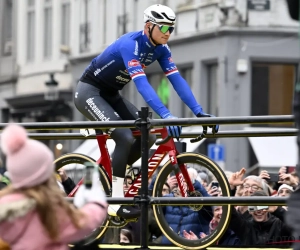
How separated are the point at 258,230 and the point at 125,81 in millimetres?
1663

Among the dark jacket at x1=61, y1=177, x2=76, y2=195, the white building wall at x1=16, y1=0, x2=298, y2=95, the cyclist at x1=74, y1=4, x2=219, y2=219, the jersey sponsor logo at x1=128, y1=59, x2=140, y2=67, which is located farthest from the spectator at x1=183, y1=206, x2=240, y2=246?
the white building wall at x1=16, y1=0, x2=298, y2=95

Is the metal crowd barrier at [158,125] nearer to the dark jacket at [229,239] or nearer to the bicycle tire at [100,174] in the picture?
the bicycle tire at [100,174]

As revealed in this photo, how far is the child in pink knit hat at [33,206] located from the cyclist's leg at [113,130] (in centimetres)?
366

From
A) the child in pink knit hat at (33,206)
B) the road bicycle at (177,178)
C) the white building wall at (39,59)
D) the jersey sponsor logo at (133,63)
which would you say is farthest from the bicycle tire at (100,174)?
the white building wall at (39,59)

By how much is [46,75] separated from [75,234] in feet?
109

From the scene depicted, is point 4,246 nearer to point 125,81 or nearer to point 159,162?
point 159,162

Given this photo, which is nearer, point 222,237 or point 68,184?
point 222,237

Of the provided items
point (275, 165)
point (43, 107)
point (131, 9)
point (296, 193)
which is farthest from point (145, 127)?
point (43, 107)

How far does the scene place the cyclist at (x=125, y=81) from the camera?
9188 mm

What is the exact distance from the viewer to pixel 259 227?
9336mm

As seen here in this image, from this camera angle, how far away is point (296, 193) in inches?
221

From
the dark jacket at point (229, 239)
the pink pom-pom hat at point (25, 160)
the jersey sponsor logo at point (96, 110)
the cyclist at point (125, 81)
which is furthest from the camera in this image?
the jersey sponsor logo at point (96, 110)

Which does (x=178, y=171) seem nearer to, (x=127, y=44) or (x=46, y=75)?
(x=127, y=44)

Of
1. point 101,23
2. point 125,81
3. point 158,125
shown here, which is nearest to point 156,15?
point 125,81
